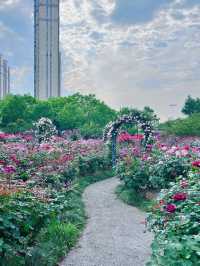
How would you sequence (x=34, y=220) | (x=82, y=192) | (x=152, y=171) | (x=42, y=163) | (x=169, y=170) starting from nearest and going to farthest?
1. (x=34, y=220)
2. (x=169, y=170)
3. (x=152, y=171)
4. (x=82, y=192)
5. (x=42, y=163)

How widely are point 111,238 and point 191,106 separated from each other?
30.3 metres

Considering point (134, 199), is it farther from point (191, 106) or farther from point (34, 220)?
point (191, 106)

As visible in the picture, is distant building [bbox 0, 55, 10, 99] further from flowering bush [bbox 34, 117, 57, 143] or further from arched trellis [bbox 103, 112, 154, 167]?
arched trellis [bbox 103, 112, 154, 167]

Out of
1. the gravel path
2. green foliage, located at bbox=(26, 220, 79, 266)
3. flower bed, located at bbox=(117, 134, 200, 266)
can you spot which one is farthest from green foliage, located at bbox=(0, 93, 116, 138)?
flower bed, located at bbox=(117, 134, 200, 266)

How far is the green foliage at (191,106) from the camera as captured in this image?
3409 cm

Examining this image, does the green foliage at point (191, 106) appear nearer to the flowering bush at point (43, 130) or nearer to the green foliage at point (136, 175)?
the flowering bush at point (43, 130)

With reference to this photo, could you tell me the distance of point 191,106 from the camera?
112 ft

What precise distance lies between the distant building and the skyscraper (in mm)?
10957

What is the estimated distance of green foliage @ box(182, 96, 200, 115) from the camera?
3409cm

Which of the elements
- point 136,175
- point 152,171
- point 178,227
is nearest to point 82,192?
point 136,175

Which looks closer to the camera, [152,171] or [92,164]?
[152,171]

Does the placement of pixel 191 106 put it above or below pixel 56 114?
above

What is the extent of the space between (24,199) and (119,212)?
3.50 m

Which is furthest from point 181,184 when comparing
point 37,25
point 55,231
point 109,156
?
point 37,25
